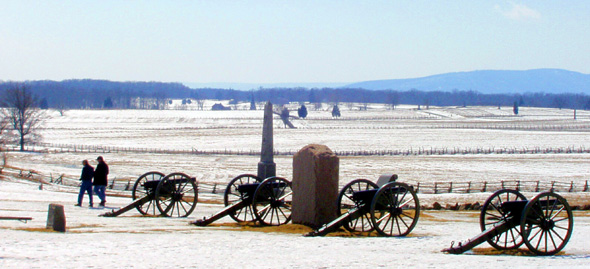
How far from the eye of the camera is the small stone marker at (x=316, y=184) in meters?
13.1

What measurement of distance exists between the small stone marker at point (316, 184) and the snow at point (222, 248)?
751 millimetres

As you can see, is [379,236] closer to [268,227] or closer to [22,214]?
[268,227]

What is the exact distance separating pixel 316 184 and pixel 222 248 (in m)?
3.16

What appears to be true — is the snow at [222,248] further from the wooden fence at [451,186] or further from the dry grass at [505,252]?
the wooden fence at [451,186]

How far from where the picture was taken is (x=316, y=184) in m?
13.1

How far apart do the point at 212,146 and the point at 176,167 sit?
2193 cm

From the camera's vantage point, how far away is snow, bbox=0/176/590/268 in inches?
363

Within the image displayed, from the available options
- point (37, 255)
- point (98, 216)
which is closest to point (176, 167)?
point (98, 216)

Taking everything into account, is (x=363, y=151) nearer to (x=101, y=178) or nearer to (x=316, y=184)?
(x=101, y=178)

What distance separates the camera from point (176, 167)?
4678 centimetres

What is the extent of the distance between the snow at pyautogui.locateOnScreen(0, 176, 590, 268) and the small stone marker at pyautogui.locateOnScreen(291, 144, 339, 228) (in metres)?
0.75

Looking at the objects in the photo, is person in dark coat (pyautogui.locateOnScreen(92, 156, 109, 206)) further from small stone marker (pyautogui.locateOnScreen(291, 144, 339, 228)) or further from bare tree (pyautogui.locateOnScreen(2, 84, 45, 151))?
bare tree (pyautogui.locateOnScreen(2, 84, 45, 151))

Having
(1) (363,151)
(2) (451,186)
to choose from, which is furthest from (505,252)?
(1) (363,151)

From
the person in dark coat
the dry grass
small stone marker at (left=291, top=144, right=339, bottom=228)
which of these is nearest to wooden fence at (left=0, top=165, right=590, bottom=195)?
the person in dark coat
